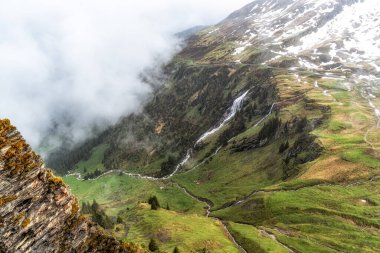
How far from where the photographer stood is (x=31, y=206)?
33.8 m

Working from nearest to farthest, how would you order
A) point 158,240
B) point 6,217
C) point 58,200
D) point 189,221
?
point 6,217
point 58,200
point 158,240
point 189,221

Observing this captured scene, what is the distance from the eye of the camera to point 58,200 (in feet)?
119

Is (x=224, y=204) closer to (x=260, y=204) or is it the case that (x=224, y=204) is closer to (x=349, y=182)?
(x=260, y=204)

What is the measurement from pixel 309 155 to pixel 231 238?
73.6 meters

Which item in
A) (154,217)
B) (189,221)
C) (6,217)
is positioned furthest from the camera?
(154,217)

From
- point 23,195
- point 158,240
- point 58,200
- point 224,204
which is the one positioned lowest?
point 224,204

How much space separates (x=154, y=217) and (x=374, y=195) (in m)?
83.5

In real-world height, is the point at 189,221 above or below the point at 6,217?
below

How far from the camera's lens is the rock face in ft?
105

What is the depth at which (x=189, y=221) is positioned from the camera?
148m

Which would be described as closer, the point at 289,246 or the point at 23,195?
the point at 23,195

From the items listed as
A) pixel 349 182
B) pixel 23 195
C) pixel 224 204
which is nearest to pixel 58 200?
pixel 23 195

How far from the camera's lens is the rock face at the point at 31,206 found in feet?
105

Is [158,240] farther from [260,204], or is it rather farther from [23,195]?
[23,195]
